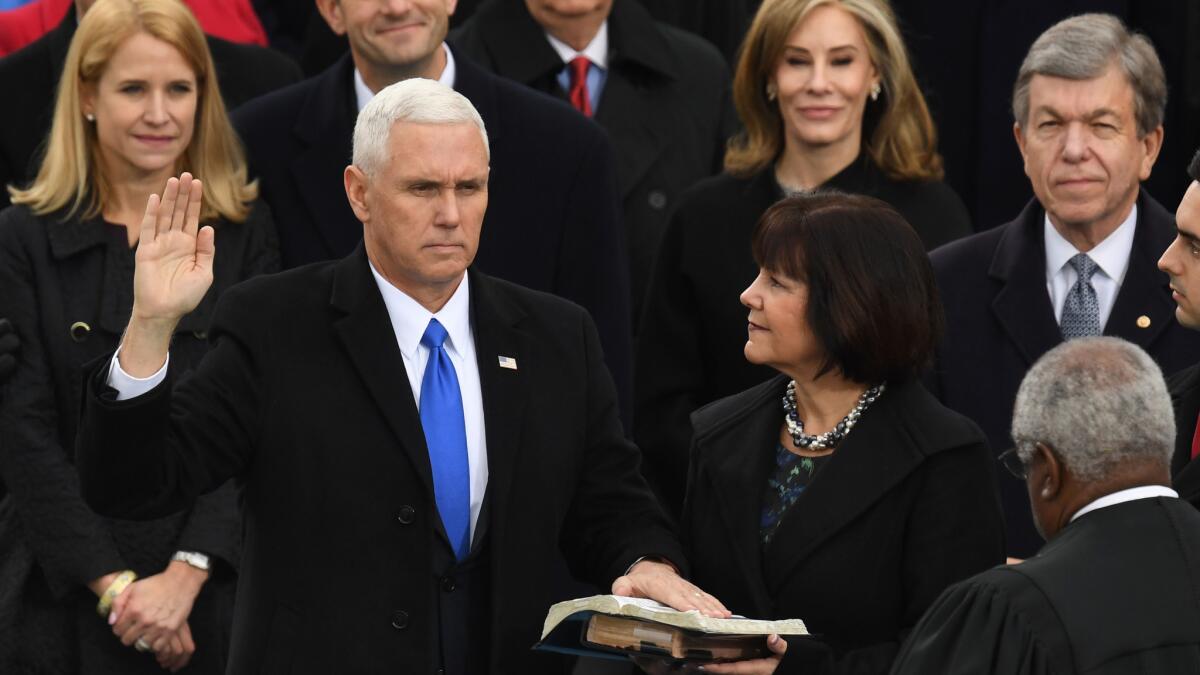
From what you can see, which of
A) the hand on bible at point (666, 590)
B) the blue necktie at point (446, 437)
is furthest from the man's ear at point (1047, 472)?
the blue necktie at point (446, 437)

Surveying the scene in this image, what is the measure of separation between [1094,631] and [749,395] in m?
1.24

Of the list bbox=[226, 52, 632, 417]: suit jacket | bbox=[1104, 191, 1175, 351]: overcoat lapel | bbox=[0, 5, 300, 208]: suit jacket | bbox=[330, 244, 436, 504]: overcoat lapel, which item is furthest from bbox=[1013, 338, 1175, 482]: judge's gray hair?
bbox=[0, 5, 300, 208]: suit jacket

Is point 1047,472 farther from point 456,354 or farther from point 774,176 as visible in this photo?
point 774,176

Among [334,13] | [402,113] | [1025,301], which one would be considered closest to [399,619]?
[402,113]

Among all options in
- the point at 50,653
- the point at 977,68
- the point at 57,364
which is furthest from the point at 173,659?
the point at 977,68

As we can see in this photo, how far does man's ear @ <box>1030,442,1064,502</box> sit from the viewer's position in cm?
383

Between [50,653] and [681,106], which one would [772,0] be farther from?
[50,653]

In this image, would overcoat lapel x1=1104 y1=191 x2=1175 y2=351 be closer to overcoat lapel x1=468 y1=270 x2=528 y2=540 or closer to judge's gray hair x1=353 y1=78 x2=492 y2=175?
overcoat lapel x1=468 y1=270 x2=528 y2=540

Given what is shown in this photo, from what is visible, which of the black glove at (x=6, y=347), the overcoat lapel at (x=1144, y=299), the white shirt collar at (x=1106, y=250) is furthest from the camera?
the white shirt collar at (x=1106, y=250)

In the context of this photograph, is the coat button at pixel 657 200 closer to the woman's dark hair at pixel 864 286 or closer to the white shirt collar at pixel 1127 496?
the woman's dark hair at pixel 864 286

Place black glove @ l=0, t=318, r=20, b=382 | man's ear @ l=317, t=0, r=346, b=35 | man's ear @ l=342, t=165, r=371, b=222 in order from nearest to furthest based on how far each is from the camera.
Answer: man's ear @ l=342, t=165, r=371, b=222
black glove @ l=0, t=318, r=20, b=382
man's ear @ l=317, t=0, r=346, b=35

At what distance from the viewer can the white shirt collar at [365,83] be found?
599 centimetres

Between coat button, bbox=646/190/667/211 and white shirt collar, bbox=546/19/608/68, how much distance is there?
50 cm

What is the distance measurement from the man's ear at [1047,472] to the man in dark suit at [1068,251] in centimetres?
146
